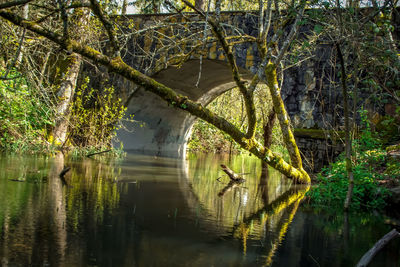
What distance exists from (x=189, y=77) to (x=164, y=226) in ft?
28.6

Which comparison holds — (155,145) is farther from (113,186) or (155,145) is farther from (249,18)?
(113,186)

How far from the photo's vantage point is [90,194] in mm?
5219

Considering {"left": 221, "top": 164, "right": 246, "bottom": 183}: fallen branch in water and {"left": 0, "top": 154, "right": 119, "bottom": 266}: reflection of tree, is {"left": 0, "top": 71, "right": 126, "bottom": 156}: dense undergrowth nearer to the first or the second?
{"left": 0, "top": 154, "right": 119, "bottom": 266}: reflection of tree

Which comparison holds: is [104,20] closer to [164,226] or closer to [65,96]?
[164,226]

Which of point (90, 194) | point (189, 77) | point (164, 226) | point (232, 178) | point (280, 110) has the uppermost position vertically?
point (189, 77)

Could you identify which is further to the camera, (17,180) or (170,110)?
(170,110)

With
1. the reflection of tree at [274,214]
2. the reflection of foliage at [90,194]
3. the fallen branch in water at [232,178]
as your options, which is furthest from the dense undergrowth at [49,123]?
the reflection of tree at [274,214]

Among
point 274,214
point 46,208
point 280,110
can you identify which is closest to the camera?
point 46,208

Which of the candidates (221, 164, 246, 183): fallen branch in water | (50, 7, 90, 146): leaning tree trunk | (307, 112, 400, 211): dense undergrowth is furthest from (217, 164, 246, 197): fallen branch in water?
(50, 7, 90, 146): leaning tree trunk

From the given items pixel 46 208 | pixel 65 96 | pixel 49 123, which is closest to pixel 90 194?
pixel 46 208

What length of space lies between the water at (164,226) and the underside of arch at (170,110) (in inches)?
225

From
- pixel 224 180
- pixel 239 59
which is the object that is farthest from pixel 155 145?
pixel 224 180

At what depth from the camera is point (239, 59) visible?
10.5 m

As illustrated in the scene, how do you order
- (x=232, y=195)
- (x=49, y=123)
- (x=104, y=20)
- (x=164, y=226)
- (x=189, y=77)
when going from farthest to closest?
(x=189, y=77), (x=49, y=123), (x=232, y=195), (x=104, y=20), (x=164, y=226)
